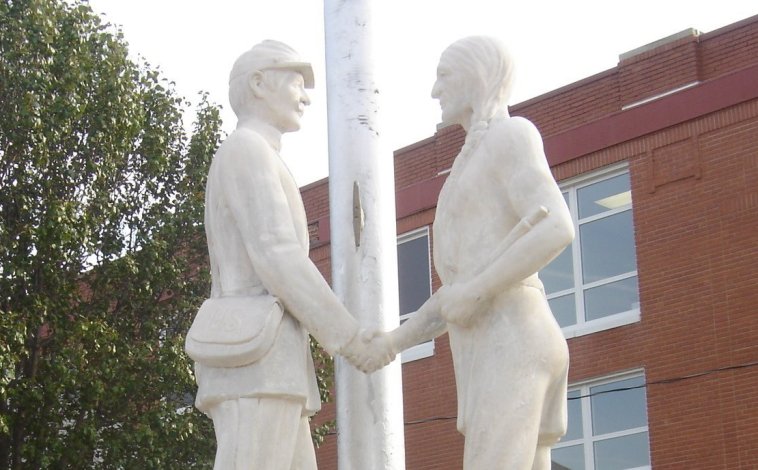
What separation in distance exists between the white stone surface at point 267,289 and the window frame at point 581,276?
15032 millimetres

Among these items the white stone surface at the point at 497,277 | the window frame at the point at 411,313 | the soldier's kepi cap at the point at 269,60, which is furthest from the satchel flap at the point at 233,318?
the window frame at the point at 411,313

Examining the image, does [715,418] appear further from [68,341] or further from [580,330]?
[68,341]

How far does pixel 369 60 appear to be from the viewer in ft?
27.1

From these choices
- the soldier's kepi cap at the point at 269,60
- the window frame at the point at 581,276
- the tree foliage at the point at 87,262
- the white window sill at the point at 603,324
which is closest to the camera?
the soldier's kepi cap at the point at 269,60

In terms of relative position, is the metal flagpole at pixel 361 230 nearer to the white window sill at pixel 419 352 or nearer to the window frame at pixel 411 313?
the window frame at pixel 411 313

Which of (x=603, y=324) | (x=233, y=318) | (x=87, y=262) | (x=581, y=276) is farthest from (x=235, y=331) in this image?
(x=581, y=276)

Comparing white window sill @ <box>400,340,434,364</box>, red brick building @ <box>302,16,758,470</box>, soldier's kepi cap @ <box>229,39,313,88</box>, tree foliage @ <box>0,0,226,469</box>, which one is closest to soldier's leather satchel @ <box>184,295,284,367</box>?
soldier's kepi cap @ <box>229,39,313,88</box>

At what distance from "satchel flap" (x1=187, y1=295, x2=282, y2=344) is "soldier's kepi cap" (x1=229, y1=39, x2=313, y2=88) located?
1126 mm

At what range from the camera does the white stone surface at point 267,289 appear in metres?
7.55

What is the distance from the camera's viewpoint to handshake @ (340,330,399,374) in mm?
7609

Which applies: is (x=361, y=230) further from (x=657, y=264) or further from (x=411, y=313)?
(x=411, y=313)

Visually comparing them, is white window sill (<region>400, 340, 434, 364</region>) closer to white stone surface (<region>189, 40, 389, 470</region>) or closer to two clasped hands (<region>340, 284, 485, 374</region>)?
white stone surface (<region>189, 40, 389, 470</region>)

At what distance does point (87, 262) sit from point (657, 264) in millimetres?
7466

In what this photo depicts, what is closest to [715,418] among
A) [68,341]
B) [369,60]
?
[68,341]
